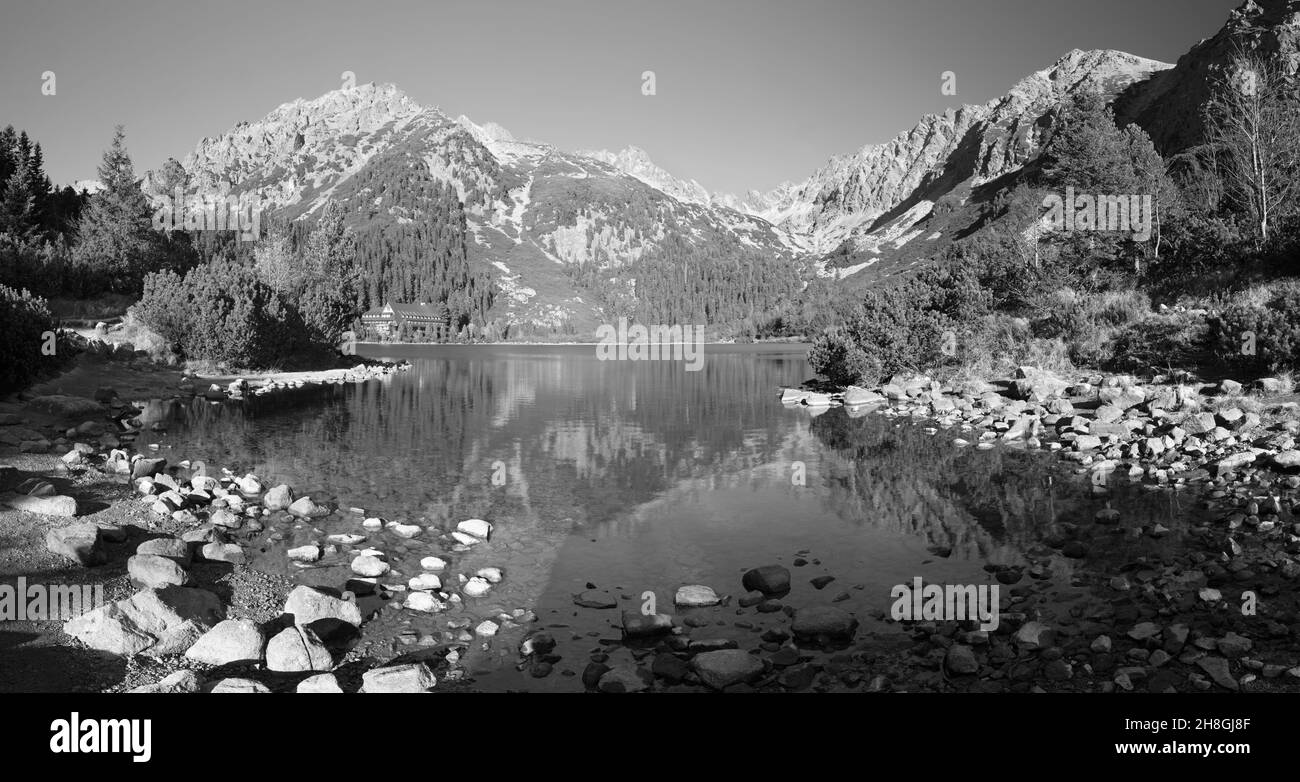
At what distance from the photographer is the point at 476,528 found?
16.7 metres

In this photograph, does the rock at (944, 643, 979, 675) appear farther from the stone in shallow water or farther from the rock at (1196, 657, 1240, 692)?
the stone in shallow water

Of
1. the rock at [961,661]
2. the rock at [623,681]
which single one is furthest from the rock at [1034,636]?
the rock at [623,681]

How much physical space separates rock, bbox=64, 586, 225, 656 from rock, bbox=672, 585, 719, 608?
7.56 m

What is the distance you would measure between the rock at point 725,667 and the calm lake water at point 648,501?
1.11 meters

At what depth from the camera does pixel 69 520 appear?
1362 centimetres

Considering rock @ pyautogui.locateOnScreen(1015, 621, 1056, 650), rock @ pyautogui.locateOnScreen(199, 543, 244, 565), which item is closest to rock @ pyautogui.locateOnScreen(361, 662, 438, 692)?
rock @ pyautogui.locateOnScreen(199, 543, 244, 565)

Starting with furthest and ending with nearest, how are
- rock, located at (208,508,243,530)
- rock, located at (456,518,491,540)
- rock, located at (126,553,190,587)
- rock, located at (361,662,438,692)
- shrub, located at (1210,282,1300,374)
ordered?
shrub, located at (1210,282,1300,374) < rock, located at (456,518,491,540) < rock, located at (208,508,243,530) < rock, located at (126,553,190,587) < rock, located at (361,662,438,692)

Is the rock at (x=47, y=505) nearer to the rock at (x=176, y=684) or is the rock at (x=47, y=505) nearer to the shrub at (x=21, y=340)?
the rock at (x=176, y=684)

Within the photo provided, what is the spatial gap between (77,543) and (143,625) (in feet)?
11.9

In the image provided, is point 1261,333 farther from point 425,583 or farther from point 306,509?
point 306,509

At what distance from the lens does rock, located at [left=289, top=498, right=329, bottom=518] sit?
17422mm

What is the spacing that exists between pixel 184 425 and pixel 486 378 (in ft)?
131
